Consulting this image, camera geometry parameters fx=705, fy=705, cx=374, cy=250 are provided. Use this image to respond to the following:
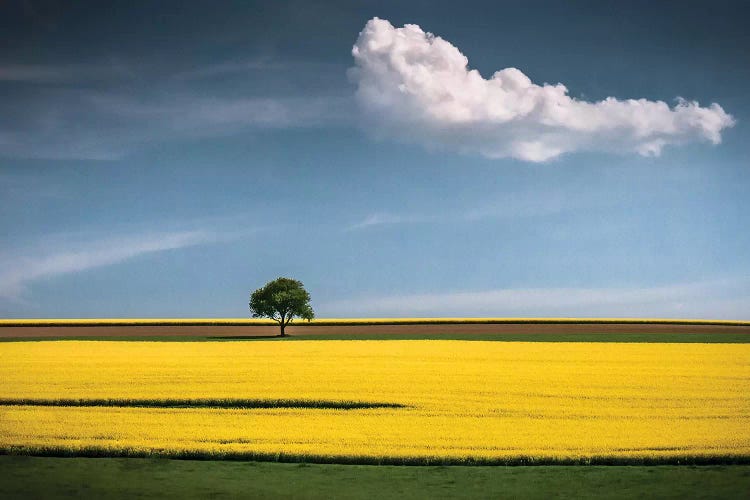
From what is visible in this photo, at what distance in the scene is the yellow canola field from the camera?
14.2 metres

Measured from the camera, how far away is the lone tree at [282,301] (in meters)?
74.1

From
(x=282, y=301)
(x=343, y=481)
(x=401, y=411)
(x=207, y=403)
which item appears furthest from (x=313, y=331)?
(x=343, y=481)

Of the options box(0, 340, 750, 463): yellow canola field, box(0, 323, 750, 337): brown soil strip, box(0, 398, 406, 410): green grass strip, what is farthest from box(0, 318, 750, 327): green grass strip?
box(0, 398, 406, 410): green grass strip

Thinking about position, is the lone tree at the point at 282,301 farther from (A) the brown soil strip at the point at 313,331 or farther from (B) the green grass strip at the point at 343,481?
(B) the green grass strip at the point at 343,481

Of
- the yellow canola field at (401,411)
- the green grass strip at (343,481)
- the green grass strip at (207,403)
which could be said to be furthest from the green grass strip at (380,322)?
the green grass strip at (343,481)

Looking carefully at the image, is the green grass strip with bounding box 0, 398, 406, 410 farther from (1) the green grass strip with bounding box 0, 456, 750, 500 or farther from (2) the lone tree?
(2) the lone tree

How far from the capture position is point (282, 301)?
73938mm

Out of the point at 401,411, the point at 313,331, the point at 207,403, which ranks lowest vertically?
the point at 313,331

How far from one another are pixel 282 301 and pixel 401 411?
56.5m

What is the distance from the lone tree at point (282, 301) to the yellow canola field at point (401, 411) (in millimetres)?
42857

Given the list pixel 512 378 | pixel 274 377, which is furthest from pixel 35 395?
pixel 512 378

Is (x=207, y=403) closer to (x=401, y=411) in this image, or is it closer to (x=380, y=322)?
(x=401, y=411)

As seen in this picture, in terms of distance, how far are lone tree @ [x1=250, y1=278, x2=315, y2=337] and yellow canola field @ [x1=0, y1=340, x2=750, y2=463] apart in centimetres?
4286

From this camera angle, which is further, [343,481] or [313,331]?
[313,331]
